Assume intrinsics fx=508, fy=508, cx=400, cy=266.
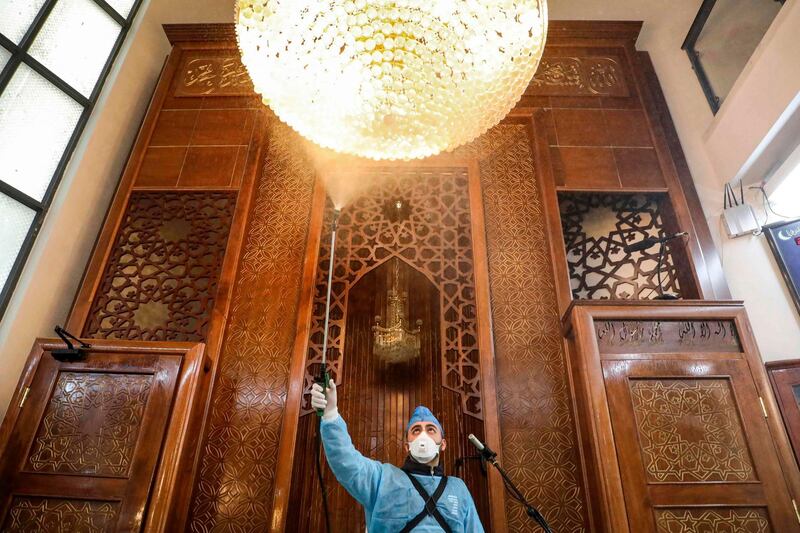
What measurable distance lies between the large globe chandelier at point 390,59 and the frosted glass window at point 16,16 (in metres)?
1.73

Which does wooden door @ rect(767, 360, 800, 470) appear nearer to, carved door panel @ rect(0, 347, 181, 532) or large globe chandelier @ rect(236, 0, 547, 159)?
large globe chandelier @ rect(236, 0, 547, 159)

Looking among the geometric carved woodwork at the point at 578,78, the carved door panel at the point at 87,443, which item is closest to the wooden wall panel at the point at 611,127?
the geometric carved woodwork at the point at 578,78

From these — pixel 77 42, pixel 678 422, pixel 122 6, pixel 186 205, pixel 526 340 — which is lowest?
pixel 678 422

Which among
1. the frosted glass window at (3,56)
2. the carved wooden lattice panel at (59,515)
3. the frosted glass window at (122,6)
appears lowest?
the carved wooden lattice panel at (59,515)

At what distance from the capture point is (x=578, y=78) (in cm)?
425

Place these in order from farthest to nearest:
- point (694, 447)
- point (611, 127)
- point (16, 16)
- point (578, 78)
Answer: point (578, 78) → point (611, 127) → point (16, 16) → point (694, 447)

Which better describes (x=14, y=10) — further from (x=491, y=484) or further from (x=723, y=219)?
(x=723, y=219)

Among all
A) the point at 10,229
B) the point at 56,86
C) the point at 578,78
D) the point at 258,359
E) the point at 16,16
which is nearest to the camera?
the point at 10,229

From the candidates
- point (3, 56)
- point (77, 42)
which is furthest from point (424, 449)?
point (77, 42)

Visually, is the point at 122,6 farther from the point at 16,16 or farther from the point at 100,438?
the point at 100,438

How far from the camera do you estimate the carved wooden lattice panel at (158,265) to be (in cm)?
328

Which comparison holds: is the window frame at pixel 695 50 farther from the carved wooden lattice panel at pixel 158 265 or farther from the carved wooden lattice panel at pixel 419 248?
the carved wooden lattice panel at pixel 158 265

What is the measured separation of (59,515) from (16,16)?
9.42ft

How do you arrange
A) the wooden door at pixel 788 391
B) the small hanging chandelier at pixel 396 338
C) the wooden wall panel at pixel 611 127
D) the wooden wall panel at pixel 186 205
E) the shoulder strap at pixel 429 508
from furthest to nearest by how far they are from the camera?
1. the small hanging chandelier at pixel 396 338
2. the wooden wall panel at pixel 611 127
3. the wooden wall panel at pixel 186 205
4. the wooden door at pixel 788 391
5. the shoulder strap at pixel 429 508
